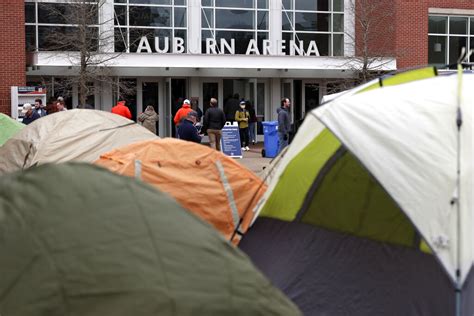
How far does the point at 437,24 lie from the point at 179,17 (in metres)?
11.3

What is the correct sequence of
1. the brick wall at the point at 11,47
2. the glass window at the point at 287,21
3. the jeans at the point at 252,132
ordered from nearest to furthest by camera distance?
the brick wall at the point at 11,47
the jeans at the point at 252,132
the glass window at the point at 287,21

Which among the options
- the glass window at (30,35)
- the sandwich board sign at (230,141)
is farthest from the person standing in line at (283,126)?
the glass window at (30,35)

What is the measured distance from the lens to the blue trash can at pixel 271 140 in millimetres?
21234

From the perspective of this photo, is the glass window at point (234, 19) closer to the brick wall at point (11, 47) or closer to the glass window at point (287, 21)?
the glass window at point (287, 21)

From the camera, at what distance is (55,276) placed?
11.3 feet

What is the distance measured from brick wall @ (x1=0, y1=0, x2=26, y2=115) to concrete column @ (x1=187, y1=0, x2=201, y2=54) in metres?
6.32

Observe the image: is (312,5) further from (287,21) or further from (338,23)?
(287,21)

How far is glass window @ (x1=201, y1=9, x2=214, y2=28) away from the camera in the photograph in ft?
92.1

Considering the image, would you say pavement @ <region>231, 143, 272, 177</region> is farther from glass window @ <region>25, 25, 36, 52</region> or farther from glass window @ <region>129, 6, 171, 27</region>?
glass window @ <region>25, 25, 36, 52</region>

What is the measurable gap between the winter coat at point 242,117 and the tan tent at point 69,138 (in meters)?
12.9

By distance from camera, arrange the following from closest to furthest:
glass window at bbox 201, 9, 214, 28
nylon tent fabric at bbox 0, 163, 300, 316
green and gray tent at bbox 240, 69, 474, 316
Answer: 1. nylon tent fabric at bbox 0, 163, 300, 316
2. green and gray tent at bbox 240, 69, 474, 316
3. glass window at bbox 201, 9, 214, 28

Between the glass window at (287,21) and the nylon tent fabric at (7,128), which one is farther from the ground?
the glass window at (287,21)

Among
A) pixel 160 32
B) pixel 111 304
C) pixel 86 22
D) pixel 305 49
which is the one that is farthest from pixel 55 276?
pixel 305 49

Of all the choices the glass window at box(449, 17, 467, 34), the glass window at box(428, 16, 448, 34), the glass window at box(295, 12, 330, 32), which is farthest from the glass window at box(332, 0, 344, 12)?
the glass window at box(449, 17, 467, 34)
